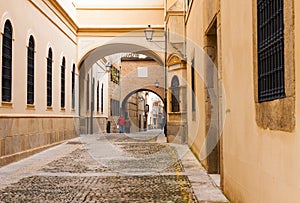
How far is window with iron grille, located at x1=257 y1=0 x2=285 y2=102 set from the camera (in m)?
4.20

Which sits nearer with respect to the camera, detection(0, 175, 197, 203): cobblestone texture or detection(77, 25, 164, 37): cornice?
detection(0, 175, 197, 203): cobblestone texture

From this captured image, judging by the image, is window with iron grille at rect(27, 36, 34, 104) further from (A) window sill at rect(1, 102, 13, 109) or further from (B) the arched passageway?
(B) the arched passageway

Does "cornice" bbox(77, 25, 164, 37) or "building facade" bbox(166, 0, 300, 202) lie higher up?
"cornice" bbox(77, 25, 164, 37)

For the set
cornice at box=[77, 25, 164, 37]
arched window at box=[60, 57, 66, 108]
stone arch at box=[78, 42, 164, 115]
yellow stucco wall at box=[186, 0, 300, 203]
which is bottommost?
yellow stucco wall at box=[186, 0, 300, 203]

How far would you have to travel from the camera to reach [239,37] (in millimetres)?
5984

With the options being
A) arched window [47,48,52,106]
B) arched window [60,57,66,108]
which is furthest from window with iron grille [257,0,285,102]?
arched window [60,57,66,108]

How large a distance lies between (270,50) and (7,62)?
8995mm

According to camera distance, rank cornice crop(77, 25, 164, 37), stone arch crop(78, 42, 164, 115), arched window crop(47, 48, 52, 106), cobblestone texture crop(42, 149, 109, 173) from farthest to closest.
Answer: stone arch crop(78, 42, 164, 115) < cornice crop(77, 25, 164, 37) < arched window crop(47, 48, 52, 106) < cobblestone texture crop(42, 149, 109, 173)

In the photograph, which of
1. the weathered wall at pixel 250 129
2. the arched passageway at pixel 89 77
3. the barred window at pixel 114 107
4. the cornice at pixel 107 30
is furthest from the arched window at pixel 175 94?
the barred window at pixel 114 107

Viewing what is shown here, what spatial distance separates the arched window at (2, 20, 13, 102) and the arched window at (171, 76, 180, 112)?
8.51m

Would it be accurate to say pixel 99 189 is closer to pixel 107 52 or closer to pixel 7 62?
pixel 7 62

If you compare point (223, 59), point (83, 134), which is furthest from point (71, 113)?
point (223, 59)

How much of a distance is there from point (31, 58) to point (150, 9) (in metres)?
9.31

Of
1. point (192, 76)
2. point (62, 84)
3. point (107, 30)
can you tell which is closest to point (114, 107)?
point (107, 30)
